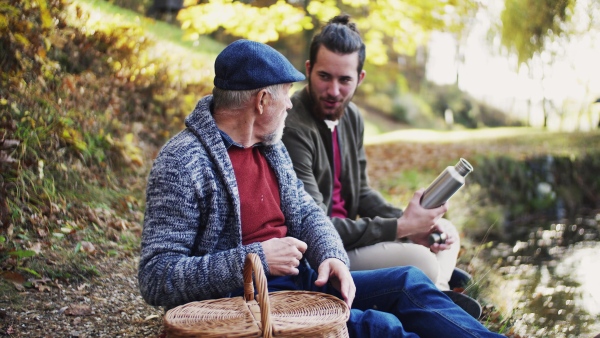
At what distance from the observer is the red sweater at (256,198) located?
2.21 meters

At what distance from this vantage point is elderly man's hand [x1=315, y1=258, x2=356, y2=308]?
2105 millimetres

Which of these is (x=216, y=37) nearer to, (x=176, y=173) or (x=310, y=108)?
(x=310, y=108)

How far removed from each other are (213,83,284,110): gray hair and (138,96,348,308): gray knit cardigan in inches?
2.3

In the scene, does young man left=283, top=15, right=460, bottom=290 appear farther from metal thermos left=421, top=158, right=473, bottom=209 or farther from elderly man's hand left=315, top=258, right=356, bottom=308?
elderly man's hand left=315, top=258, right=356, bottom=308

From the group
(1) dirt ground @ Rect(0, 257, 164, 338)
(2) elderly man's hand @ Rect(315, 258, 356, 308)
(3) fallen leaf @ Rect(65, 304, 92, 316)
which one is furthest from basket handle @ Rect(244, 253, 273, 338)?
(3) fallen leaf @ Rect(65, 304, 92, 316)

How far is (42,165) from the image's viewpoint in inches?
147

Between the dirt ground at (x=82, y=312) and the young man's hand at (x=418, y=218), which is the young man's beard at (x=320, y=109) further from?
the dirt ground at (x=82, y=312)

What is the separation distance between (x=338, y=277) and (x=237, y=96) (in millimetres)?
725

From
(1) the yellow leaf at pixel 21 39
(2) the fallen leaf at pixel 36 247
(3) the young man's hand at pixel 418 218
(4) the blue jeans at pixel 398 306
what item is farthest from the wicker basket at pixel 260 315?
(1) the yellow leaf at pixel 21 39

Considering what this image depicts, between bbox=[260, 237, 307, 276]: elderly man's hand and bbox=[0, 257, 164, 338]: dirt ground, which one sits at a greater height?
bbox=[260, 237, 307, 276]: elderly man's hand

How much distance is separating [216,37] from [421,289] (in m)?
10.4

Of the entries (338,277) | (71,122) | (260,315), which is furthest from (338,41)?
(71,122)

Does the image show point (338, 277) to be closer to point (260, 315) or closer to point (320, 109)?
point (260, 315)

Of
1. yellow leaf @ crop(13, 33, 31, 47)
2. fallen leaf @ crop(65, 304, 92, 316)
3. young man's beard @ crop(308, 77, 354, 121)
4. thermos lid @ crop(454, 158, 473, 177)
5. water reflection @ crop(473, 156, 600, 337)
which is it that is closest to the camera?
thermos lid @ crop(454, 158, 473, 177)
